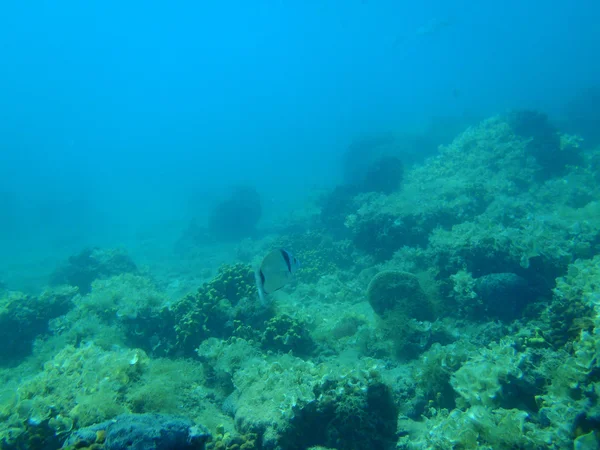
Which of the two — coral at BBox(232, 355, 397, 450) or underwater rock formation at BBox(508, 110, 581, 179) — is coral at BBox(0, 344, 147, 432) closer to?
coral at BBox(232, 355, 397, 450)

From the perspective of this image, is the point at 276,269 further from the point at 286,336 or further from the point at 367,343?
the point at 367,343

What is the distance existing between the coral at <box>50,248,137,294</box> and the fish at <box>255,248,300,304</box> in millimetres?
15305

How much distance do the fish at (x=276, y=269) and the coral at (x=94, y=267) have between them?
15.3 m

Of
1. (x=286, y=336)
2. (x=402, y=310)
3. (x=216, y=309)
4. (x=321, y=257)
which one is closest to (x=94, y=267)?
(x=321, y=257)

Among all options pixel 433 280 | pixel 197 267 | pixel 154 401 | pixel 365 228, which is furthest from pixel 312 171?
pixel 154 401

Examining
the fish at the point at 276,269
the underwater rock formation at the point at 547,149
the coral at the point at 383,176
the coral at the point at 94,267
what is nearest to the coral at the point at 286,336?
the fish at the point at 276,269

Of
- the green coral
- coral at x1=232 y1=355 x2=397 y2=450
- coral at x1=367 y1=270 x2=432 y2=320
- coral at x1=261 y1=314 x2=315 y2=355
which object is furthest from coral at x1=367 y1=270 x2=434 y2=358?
the green coral

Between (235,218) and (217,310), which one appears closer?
(217,310)

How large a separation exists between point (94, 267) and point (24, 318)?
5954mm

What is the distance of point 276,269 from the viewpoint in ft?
10.2

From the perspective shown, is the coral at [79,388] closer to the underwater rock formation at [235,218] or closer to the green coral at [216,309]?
the green coral at [216,309]

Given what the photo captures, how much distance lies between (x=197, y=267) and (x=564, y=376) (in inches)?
673

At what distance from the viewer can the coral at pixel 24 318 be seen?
9.91m

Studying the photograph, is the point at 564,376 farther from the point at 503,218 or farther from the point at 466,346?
the point at 503,218
